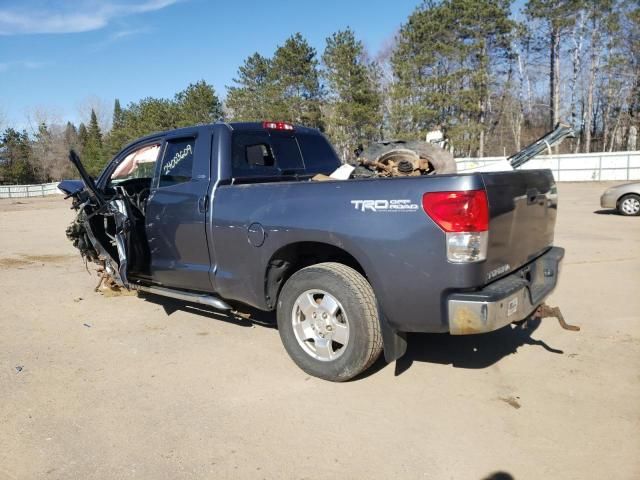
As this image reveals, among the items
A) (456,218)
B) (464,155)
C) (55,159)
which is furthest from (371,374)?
(55,159)

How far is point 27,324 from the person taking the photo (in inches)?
209

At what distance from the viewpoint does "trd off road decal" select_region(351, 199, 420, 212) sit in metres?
3.03

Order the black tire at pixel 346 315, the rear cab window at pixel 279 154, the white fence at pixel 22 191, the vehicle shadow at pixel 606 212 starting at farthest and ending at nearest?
the white fence at pixel 22 191, the vehicle shadow at pixel 606 212, the rear cab window at pixel 279 154, the black tire at pixel 346 315

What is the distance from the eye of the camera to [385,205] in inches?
123

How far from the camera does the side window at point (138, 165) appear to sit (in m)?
5.14

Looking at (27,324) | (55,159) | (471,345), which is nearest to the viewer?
(471,345)

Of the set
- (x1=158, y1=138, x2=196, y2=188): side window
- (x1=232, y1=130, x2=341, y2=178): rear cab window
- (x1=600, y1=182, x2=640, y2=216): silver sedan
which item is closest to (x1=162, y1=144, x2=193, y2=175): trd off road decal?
(x1=158, y1=138, x2=196, y2=188): side window

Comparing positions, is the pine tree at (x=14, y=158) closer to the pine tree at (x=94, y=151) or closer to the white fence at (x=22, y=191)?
the pine tree at (x=94, y=151)

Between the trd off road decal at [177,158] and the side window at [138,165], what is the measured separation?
10.1 inches

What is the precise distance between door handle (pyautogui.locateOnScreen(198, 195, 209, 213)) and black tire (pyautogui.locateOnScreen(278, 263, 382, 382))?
3.45ft

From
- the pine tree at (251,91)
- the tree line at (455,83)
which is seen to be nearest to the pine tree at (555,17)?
the tree line at (455,83)

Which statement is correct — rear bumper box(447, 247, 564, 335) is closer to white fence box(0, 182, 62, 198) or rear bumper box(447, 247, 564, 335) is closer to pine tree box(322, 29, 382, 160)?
pine tree box(322, 29, 382, 160)

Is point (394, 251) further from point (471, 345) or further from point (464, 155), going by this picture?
point (464, 155)

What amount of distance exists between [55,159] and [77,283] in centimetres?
7800
